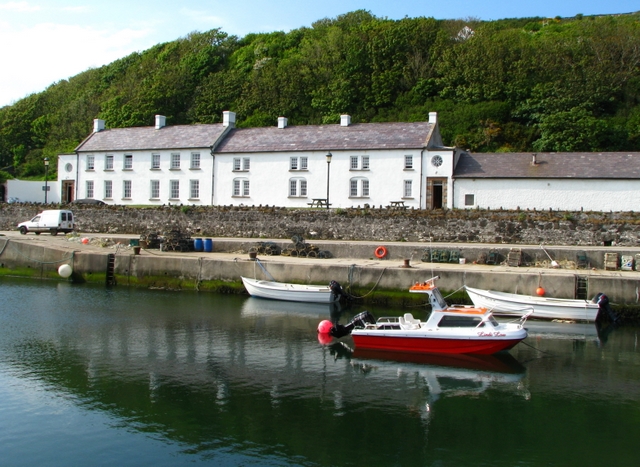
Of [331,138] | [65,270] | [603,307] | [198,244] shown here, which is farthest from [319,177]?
[603,307]

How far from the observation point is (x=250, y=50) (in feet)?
271

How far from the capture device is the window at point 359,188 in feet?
125

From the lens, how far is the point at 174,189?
43.1 m

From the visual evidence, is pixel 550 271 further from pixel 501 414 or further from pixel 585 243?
pixel 501 414

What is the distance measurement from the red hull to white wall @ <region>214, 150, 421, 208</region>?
19.2 m

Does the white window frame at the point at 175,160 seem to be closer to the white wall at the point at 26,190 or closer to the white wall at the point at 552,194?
the white wall at the point at 26,190

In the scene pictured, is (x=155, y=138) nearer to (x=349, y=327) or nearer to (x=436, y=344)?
(x=349, y=327)

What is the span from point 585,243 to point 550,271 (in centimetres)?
521

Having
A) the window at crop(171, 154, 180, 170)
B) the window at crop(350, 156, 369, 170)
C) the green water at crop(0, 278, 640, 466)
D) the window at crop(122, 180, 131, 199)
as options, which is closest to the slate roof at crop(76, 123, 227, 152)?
the window at crop(171, 154, 180, 170)

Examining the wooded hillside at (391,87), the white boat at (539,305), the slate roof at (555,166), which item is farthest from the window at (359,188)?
the white boat at (539,305)

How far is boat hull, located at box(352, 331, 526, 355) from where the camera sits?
696 inches

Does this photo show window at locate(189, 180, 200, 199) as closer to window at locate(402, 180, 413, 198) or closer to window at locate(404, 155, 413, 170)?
window at locate(402, 180, 413, 198)

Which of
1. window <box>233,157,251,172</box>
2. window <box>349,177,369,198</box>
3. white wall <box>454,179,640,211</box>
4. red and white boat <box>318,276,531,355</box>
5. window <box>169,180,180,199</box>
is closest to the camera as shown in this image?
red and white boat <box>318,276,531,355</box>

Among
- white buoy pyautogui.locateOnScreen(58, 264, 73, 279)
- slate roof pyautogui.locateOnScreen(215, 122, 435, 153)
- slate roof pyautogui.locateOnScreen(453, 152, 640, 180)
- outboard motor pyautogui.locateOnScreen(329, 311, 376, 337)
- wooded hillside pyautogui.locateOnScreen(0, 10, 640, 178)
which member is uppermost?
wooded hillside pyautogui.locateOnScreen(0, 10, 640, 178)
